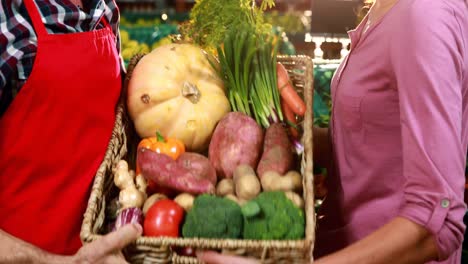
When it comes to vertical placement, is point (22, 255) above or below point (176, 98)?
below

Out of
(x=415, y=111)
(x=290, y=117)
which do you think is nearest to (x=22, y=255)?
(x=290, y=117)

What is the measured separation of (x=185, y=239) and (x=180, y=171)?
255 mm

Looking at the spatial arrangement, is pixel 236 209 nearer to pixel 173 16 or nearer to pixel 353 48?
pixel 353 48

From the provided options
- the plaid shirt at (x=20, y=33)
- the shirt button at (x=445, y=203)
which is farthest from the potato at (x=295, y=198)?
the plaid shirt at (x=20, y=33)

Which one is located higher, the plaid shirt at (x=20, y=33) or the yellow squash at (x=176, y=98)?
the plaid shirt at (x=20, y=33)

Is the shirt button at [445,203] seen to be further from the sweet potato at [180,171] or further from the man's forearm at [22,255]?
the man's forearm at [22,255]

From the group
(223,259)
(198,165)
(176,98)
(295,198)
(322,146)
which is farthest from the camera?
(322,146)

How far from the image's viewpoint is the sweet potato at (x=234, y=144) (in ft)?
4.59

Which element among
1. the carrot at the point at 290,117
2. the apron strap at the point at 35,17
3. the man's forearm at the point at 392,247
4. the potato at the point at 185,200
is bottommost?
the man's forearm at the point at 392,247

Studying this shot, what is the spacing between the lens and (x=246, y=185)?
4.17 feet

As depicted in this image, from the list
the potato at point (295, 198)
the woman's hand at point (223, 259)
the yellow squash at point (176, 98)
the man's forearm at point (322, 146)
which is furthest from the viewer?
the man's forearm at point (322, 146)

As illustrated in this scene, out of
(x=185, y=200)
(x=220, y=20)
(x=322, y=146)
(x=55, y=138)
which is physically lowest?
(x=322, y=146)

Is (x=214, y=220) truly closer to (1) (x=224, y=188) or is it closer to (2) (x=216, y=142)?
(1) (x=224, y=188)

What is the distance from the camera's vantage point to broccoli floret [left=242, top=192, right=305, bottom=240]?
114 centimetres
